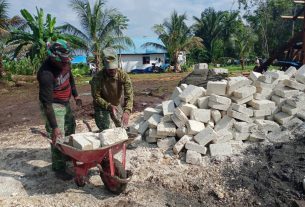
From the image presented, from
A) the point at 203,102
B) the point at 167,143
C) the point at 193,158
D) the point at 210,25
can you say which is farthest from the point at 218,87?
the point at 210,25

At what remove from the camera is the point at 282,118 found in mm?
5641

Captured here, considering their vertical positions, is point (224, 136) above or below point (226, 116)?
below

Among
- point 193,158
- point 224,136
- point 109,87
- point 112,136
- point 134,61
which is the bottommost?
point 193,158

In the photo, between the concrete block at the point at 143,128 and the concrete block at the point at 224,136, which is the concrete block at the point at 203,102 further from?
the concrete block at the point at 143,128

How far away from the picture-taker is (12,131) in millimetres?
8508

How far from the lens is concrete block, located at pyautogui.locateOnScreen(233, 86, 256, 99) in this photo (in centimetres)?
564

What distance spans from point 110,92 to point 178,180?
5.33 ft

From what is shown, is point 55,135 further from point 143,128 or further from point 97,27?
point 97,27

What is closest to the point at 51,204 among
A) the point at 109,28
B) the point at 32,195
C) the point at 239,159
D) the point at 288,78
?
the point at 32,195

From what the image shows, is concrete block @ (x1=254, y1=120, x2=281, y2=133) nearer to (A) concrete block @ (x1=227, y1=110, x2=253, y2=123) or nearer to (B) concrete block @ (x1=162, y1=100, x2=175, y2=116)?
(A) concrete block @ (x1=227, y1=110, x2=253, y2=123)

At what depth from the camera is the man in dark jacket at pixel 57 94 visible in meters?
4.50

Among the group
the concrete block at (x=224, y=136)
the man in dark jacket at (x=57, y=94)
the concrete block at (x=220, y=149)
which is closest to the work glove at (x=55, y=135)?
the man in dark jacket at (x=57, y=94)

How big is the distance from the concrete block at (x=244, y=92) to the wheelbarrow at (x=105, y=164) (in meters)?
2.16

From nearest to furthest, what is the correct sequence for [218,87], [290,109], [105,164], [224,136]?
[105,164], [224,136], [290,109], [218,87]
